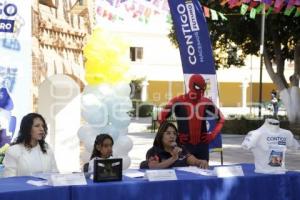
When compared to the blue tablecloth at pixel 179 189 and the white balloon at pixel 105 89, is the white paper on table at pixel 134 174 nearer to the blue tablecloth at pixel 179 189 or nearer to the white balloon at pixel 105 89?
the blue tablecloth at pixel 179 189

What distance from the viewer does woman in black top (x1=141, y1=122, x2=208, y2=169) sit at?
5.78 metres

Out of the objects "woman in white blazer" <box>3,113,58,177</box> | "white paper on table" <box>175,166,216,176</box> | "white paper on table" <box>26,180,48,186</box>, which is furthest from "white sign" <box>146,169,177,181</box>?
"woman in white blazer" <box>3,113,58,177</box>

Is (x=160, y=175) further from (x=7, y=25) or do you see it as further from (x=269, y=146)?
(x=7, y=25)

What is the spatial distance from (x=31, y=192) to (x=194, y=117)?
10.0 ft

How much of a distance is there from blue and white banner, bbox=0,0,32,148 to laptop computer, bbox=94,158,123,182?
12.9ft

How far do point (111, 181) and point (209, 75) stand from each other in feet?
16.5

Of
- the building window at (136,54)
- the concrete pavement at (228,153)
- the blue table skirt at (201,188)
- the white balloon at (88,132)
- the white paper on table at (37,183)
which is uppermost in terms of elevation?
the building window at (136,54)

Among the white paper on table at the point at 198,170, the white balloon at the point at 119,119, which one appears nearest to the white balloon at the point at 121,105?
the white balloon at the point at 119,119

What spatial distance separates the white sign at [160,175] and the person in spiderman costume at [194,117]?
1.90 meters

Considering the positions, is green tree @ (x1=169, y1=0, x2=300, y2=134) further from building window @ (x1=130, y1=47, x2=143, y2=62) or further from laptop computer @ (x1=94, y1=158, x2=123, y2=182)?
building window @ (x1=130, y1=47, x2=143, y2=62)

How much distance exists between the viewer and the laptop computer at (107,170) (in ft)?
15.3

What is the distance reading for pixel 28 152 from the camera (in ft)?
18.1

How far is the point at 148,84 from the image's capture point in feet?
163

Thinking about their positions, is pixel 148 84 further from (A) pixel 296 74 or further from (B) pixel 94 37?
(B) pixel 94 37
